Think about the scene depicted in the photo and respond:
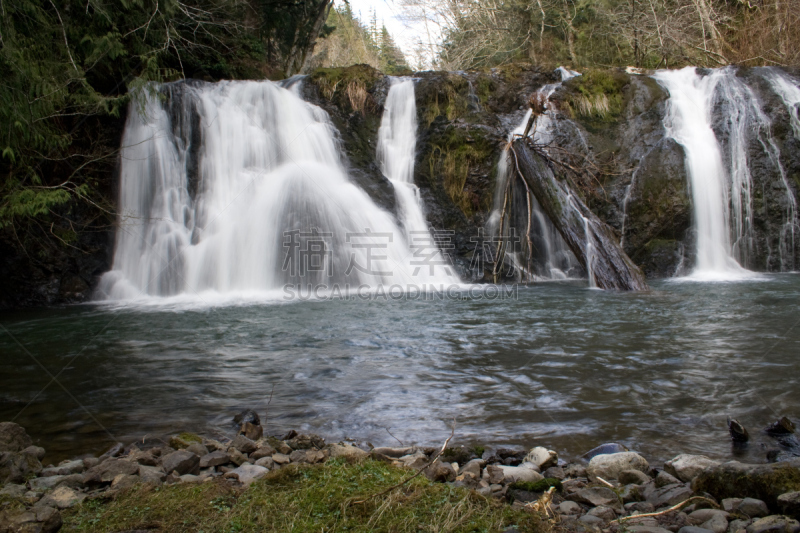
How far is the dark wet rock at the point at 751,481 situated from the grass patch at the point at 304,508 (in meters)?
0.96

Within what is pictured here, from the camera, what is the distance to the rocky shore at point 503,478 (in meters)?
2.00

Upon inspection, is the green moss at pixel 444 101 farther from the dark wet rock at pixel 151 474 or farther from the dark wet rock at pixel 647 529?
the dark wet rock at pixel 647 529

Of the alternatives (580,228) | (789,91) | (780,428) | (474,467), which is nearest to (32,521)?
(474,467)

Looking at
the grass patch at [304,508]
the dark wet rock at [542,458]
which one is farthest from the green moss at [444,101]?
the grass patch at [304,508]

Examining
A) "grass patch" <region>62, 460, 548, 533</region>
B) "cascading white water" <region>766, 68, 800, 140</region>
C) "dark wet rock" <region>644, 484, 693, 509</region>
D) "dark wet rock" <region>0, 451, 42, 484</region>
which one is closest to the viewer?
"grass patch" <region>62, 460, 548, 533</region>

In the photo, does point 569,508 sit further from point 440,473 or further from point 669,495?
point 440,473

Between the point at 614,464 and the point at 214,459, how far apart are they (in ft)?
6.88

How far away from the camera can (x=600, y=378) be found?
14.5ft

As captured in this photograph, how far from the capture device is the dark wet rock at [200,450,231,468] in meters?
2.77

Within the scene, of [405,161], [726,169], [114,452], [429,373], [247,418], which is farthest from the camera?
[405,161]

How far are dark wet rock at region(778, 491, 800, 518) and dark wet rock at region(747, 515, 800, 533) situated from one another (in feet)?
0.25

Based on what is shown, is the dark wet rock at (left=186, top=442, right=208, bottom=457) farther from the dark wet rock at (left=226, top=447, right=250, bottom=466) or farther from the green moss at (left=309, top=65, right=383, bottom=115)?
the green moss at (left=309, top=65, right=383, bottom=115)

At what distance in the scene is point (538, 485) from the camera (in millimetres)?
2406

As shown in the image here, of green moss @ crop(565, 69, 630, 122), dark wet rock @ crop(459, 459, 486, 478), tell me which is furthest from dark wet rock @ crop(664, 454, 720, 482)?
green moss @ crop(565, 69, 630, 122)
